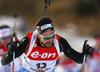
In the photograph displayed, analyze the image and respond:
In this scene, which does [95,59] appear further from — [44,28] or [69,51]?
[44,28]

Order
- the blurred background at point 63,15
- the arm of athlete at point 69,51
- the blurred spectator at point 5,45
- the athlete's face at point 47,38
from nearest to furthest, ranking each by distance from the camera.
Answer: the athlete's face at point 47,38, the arm of athlete at point 69,51, the blurred spectator at point 5,45, the blurred background at point 63,15

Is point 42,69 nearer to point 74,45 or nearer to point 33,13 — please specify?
point 74,45

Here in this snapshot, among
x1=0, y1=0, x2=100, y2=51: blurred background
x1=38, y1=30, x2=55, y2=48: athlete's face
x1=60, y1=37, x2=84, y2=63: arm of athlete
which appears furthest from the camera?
x1=0, y1=0, x2=100, y2=51: blurred background

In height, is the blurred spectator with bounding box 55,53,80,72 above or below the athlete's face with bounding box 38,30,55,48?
below

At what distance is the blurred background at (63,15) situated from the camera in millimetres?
18922

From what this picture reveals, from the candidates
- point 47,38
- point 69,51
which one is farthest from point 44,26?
point 69,51

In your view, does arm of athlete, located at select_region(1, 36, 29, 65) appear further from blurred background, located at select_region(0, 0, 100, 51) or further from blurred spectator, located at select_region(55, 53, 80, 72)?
blurred background, located at select_region(0, 0, 100, 51)

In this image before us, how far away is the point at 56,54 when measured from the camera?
4570 mm

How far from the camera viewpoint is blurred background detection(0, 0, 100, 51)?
745 inches

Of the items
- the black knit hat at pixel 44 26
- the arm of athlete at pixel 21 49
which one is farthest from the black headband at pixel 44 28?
the arm of athlete at pixel 21 49

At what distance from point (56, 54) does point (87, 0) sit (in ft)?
64.6

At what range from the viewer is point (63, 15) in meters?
23.4

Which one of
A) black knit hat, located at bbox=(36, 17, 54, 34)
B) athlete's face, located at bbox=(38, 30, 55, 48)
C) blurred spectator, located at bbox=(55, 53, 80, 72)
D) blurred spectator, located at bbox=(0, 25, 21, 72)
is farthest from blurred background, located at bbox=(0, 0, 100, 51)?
athlete's face, located at bbox=(38, 30, 55, 48)

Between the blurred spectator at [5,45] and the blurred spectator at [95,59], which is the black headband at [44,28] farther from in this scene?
the blurred spectator at [95,59]
